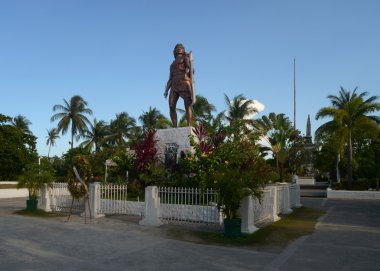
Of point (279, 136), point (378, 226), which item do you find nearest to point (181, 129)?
point (378, 226)

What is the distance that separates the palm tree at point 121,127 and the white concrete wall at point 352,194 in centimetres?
2600

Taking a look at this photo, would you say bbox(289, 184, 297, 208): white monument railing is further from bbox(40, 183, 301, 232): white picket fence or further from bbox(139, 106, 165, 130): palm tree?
bbox(139, 106, 165, 130): palm tree

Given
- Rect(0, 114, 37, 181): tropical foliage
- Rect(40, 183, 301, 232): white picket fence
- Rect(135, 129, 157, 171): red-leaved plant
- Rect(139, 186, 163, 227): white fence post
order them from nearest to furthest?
Rect(40, 183, 301, 232): white picket fence
Rect(139, 186, 163, 227): white fence post
Rect(135, 129, 157, 171): red-leaved plant
Rect(0, 114, 37, 181): tropical foliage

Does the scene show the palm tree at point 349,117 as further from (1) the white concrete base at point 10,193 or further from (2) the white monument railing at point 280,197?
(1) the white concrete base at point 10,193

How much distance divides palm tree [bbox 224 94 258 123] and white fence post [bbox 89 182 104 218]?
2229 cm

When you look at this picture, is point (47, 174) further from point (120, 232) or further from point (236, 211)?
point (236, 211)

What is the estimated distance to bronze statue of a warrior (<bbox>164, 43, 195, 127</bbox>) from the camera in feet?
56.0

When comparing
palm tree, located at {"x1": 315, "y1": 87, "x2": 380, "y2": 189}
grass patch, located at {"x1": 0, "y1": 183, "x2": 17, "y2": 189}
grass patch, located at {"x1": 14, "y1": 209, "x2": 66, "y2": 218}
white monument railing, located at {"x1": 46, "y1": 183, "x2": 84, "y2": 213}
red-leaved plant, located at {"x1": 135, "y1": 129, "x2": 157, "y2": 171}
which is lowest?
grass patch, located at {"x1": 14, "y1": 209, "x2": 66, "y2": 218}

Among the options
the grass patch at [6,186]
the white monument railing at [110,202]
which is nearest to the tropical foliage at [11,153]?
the grass patch at [6,186]

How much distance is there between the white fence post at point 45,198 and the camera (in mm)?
15453

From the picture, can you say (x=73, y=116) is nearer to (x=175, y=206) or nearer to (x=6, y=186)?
(x=6, y=186)

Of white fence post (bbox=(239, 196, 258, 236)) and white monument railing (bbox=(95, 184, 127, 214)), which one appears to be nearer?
white fence post (bbox=(239, 196, 258, 236))

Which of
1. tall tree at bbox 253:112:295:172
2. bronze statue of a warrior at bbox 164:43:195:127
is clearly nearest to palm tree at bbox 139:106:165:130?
tall tree at bbox 253:112:295:172

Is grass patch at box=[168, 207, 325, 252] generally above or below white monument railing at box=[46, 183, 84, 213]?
below
